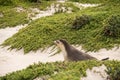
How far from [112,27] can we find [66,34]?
1878 millimetres

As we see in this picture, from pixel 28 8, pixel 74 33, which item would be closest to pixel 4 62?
pixel 74 33

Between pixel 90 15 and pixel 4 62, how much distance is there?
12.7 feet

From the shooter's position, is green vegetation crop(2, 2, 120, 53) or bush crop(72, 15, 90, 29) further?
bush crop(72, 15, 90, 29)

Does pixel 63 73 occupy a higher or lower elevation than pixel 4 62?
higher

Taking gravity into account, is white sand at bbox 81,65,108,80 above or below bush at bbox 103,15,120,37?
above

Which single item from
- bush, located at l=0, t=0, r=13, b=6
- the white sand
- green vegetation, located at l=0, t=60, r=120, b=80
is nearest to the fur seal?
green vegetation, located at l=0, t=60, r=120, b=80

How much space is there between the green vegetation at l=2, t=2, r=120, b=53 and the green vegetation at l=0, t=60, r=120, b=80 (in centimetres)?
506

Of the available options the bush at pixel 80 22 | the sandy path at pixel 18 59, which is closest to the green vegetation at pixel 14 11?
the sandy path at pixel 18 59

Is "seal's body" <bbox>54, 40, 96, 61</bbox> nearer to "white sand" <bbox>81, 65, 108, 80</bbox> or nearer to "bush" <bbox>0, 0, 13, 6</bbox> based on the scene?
"white sand" <bbox>81, 65, 108, 80</bbox>

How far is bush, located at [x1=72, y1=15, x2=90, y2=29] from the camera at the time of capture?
15.6 meters

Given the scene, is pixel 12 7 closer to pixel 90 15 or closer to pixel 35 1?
pixel 35 1

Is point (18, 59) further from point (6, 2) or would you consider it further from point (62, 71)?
point (6, 2)

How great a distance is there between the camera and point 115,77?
8.07 metres

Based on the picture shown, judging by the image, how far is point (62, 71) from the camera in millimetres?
8125
